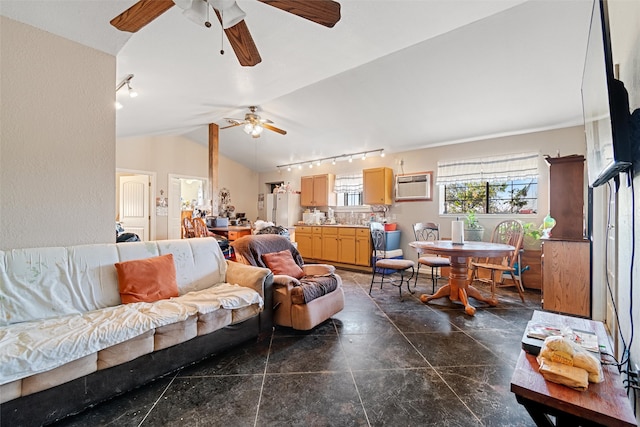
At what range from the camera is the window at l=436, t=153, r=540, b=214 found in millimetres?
4235

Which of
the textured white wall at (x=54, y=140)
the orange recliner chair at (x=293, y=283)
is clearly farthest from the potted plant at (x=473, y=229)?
the textured white wall at (x=54, y=140)

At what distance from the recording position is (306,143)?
231 inches

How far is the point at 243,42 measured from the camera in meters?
1.96

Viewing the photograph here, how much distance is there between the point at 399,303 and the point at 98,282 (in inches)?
121

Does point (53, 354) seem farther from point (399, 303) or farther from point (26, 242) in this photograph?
point (399, 303)

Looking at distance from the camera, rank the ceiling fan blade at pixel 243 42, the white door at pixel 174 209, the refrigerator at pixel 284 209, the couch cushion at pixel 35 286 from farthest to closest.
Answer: the refrigerator at pixel 284 209 → the white door at pixel 174 209 → the ceiling fan blade at pixel 243 42 → the couch cushion at pixel 35 286

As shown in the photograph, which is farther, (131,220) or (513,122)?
(131,220)

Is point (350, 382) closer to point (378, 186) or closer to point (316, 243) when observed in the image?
point (378, 186)

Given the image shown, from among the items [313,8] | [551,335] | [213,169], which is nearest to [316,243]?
[213,169]

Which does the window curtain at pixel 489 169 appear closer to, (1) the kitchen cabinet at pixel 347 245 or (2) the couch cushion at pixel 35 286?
(1) the kitchen cabinet at pixel 347 245

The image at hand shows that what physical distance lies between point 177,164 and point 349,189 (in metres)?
4.16

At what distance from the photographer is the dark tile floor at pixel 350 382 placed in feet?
5.05

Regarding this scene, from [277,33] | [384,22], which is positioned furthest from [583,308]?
[277,33]

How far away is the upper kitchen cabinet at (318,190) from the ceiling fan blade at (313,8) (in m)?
4.76
